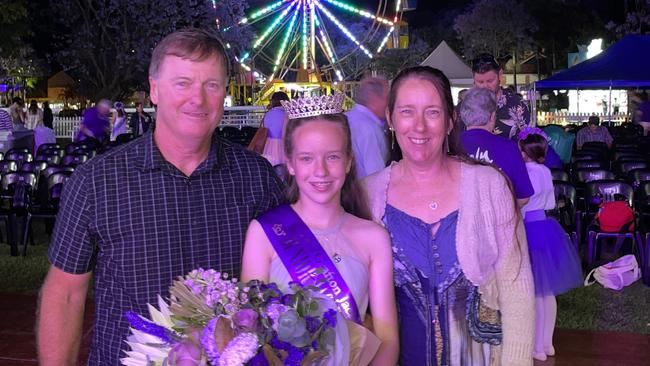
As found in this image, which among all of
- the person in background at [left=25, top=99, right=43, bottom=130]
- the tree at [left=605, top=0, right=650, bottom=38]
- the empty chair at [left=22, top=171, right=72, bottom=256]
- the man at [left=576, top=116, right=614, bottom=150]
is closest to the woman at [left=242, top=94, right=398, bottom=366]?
the empty chair at [left=22, top=171, right=72, bottom=256]

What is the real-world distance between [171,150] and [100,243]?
0.29m

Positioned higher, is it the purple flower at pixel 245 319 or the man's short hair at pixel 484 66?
the man's short hair at pixel 484 66

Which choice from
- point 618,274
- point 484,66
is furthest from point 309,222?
point 618,274

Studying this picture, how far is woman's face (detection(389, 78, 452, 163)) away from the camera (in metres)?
2.52

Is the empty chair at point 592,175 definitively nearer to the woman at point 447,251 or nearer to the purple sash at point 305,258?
the woman at point 447,251

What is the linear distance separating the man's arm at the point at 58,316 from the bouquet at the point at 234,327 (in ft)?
1.40

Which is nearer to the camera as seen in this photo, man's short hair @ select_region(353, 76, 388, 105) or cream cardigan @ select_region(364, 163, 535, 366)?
cream cardigan @ select_region(364, 163, 535, 366)

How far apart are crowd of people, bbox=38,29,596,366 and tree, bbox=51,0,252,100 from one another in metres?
29.0

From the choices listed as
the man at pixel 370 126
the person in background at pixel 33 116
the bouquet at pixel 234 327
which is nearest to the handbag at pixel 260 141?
the man at pixel 370 126

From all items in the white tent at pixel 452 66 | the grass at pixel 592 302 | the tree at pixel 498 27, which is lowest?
the grass at pixel 592 302

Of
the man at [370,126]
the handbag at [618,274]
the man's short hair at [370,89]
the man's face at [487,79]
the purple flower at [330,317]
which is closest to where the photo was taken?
the purple flower at [330,317]

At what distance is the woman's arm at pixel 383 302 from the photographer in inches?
92.2

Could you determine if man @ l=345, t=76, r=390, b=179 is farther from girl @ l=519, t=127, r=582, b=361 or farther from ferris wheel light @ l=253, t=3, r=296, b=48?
ferris wheel light @ l=253, t=3, r=296, b=48

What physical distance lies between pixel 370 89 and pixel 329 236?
4.17 metres
